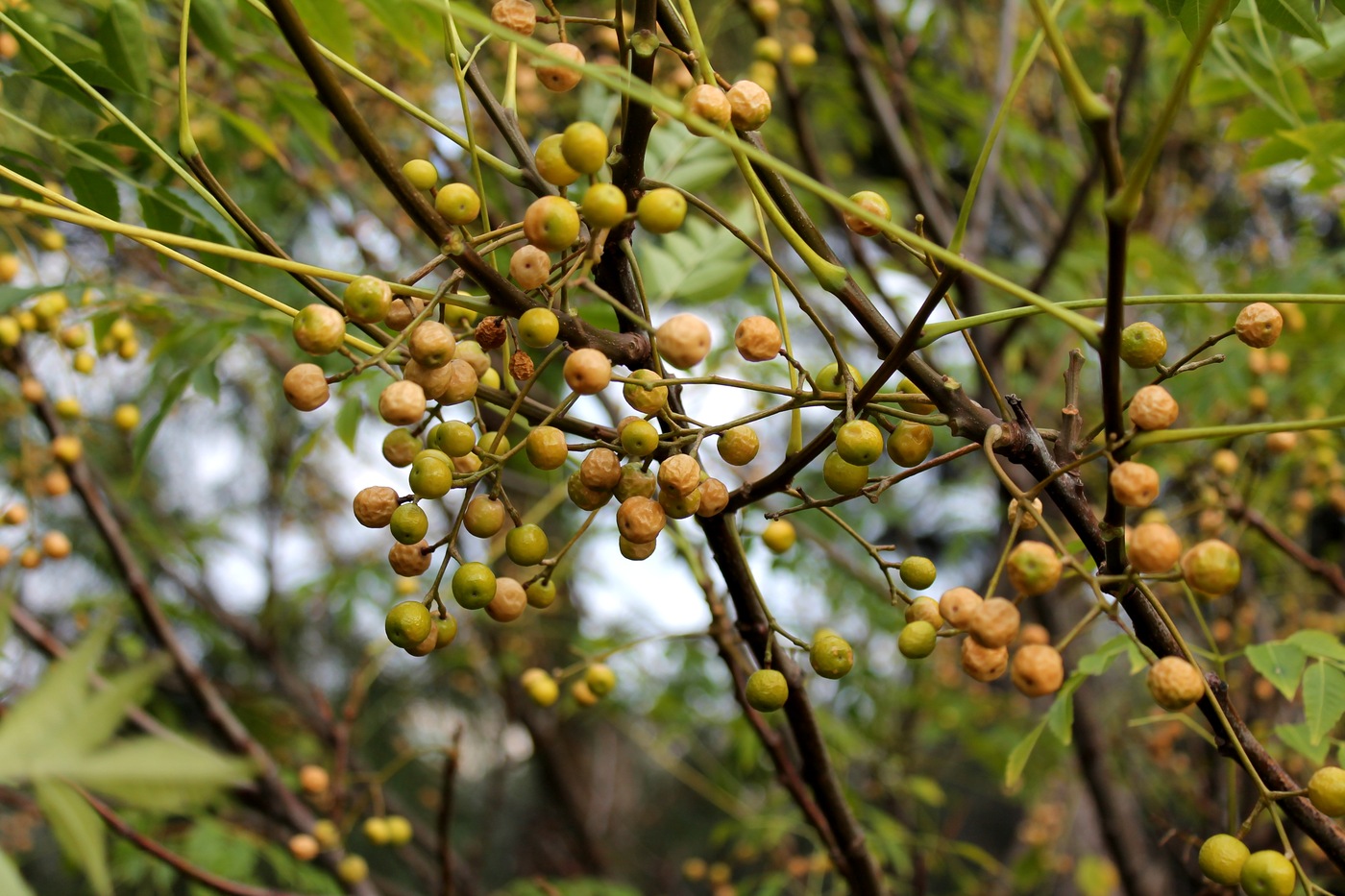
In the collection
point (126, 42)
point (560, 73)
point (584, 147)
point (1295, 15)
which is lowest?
point (584, 147)

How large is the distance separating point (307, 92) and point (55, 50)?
318 millimetres

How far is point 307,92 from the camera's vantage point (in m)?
1.36

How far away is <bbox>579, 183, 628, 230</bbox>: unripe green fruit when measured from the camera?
2.02 feet

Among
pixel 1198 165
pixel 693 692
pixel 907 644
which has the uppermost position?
pixel 1198 165

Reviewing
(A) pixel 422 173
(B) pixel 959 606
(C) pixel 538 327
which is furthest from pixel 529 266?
(B) pixel 959 606

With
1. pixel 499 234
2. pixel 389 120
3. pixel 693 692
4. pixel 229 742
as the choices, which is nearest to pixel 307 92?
pixel 499 234

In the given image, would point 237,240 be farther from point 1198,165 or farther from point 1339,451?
point 1198,165

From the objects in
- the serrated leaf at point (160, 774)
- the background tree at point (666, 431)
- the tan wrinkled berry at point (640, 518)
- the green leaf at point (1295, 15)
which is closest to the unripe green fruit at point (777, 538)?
the background tree at point (666, 431)

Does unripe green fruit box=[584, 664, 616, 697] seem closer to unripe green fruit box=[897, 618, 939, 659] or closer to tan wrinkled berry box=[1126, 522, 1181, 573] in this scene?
unripe green fruit box=[897, 618, 939, 659]

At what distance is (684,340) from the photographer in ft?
2.11

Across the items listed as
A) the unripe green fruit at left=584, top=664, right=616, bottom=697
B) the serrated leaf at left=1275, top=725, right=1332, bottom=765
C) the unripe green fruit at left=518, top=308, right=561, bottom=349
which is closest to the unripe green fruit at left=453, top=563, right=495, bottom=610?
the unripe green fruit at left=518, top=308, right=561, bottom=349

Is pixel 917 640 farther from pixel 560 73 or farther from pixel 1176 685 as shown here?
pixel 560 73

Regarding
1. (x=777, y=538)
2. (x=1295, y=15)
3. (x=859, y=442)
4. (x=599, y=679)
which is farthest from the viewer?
(x=599, y=679)

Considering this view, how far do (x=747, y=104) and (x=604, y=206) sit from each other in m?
0.15
